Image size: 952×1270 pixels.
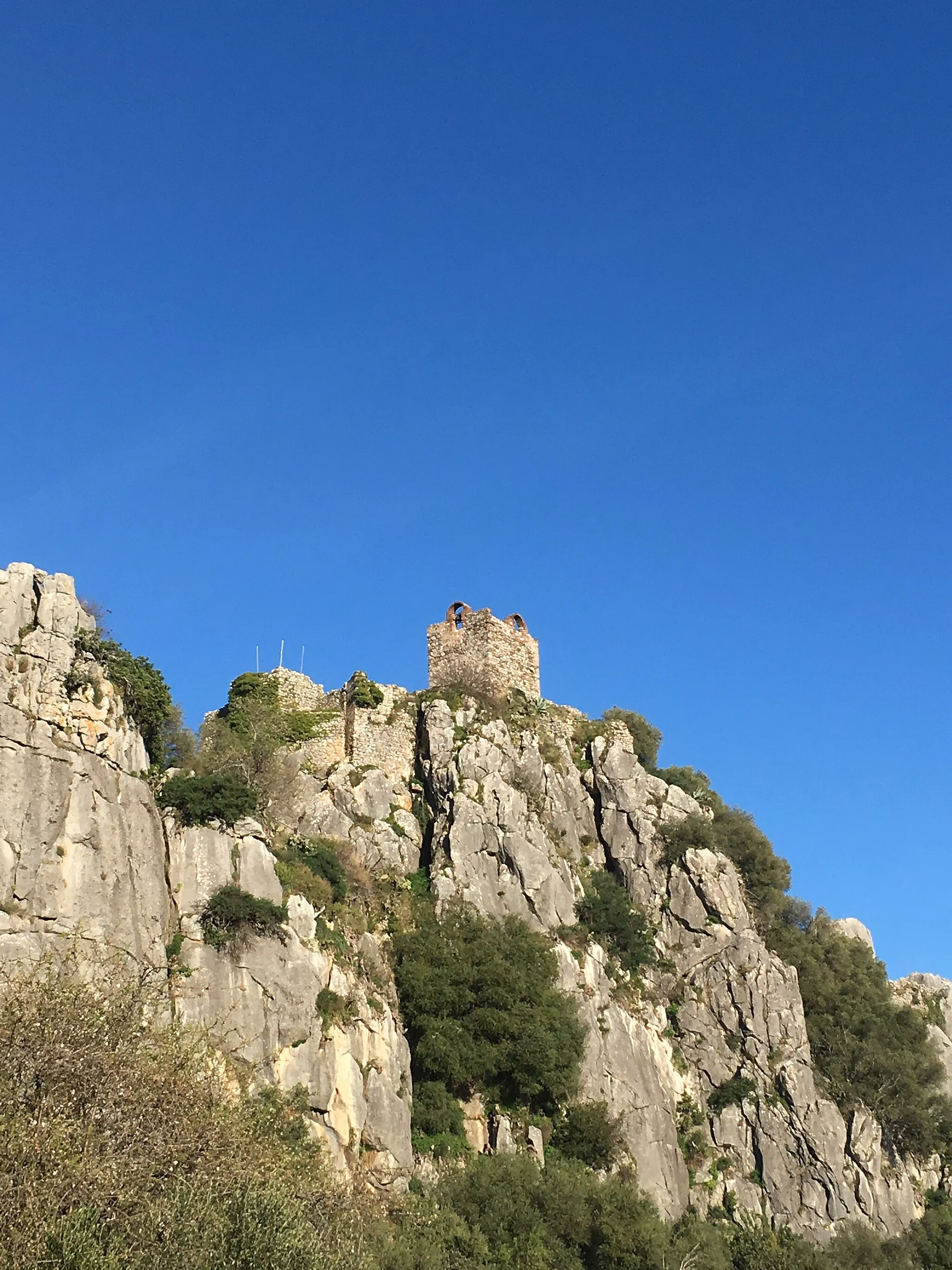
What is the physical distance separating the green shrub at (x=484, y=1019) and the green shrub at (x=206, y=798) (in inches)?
314

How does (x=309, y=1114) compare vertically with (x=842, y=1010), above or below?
below

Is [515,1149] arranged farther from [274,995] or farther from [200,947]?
[200,947]

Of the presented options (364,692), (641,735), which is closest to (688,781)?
(641,735)

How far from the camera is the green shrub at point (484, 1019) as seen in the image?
4044 centimetres

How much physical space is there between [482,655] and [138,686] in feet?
64.5

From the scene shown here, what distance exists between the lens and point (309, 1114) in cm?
3519

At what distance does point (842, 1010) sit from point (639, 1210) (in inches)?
702

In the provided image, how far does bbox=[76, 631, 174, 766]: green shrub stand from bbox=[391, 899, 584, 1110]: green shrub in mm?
11073

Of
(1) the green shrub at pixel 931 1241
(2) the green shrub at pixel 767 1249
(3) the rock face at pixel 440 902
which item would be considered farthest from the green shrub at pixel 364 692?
(1) the green shrub at pixel 931 1241

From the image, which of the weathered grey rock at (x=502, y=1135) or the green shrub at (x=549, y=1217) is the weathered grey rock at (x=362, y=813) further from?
the green shrub at (x=549, y=1217)

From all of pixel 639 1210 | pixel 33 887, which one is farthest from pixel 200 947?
pixel 639 1210

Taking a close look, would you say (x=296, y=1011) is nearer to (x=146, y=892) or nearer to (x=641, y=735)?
(x=146, y=892)

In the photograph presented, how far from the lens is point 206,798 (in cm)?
3884

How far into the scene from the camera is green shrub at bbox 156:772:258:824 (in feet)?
126
